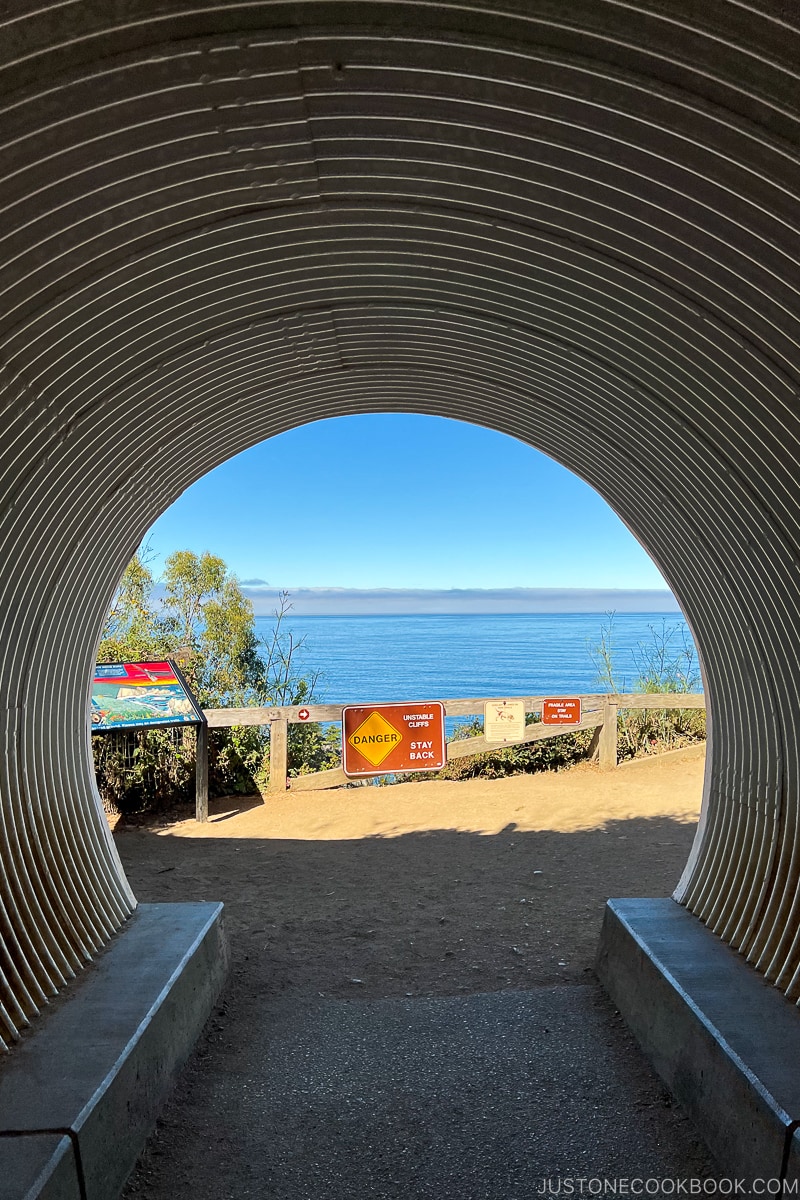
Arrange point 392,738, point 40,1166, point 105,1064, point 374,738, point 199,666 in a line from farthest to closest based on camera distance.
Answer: point 199,666
point 392,738
point 374,738
point 105,1064
point 40,1166

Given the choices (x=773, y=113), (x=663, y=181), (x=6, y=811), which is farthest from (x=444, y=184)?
(x=6, y=811)

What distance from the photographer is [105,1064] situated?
3.94 m

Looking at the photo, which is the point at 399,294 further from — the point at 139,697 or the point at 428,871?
the point at 139,697

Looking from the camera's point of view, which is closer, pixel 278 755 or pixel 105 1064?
pixel 105 1064

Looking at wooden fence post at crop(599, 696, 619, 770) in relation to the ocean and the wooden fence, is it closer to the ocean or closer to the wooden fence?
the wooden fence

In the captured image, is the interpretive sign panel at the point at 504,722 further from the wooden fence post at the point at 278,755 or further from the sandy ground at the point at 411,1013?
the wooden fence post at the point at 278,755

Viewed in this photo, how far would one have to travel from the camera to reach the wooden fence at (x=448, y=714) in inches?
477

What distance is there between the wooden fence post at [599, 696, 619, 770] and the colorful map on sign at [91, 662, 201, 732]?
21.0 feet

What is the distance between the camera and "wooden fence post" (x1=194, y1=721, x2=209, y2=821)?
1138cm

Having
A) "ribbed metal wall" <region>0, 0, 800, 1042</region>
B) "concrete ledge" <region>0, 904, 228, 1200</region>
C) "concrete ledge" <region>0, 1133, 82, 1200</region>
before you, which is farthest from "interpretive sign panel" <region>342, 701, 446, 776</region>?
"concrete ledge" <region>0, 1133, 82, 1200</region>

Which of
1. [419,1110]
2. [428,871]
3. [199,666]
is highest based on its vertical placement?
[199,666]

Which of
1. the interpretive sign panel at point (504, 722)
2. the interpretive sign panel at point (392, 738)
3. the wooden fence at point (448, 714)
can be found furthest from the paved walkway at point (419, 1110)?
the interpretive sign panel at point (504, 722)

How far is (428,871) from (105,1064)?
5.71m

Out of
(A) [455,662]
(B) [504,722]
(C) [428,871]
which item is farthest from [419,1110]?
(A) [455,662]
